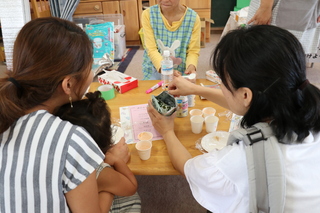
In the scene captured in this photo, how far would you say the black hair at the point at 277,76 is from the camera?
0.70 m

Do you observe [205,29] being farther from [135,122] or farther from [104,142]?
[104,142]

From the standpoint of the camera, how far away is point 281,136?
71 cm

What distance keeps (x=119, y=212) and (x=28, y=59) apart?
0.67 meters

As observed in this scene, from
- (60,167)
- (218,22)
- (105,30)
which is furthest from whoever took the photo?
(218,22)

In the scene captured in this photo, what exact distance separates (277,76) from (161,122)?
0.53 metres

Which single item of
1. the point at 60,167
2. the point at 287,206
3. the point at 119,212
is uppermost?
the point at 60,167

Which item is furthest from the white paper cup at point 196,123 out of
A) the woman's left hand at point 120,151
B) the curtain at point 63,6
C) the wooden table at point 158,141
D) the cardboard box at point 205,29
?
the cardboard box at point 205,29

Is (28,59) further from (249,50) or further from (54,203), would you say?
(249,50)

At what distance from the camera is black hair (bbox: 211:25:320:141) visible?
696 mm

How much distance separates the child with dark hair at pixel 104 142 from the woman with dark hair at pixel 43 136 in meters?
0.11

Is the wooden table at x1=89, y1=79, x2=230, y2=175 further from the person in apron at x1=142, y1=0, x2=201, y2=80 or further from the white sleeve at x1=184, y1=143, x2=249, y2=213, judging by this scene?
the person in apron at x1=142, y1=0, x2=201, y2=80

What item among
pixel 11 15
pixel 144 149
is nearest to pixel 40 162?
pixel 144 149

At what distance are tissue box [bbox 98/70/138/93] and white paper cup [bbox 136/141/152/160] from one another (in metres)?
0.53

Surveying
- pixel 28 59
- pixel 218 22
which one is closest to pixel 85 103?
pixel 28 59
